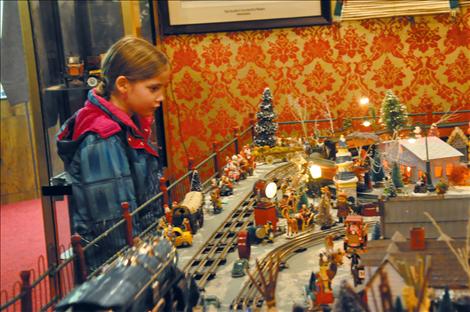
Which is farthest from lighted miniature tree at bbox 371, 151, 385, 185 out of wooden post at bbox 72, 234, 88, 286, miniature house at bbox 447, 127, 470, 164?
wooden post at bbox 72, 234, 88, 286

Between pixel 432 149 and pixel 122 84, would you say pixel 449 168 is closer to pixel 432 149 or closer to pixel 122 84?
pixel 432 149

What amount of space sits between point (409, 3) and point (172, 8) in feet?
6.31

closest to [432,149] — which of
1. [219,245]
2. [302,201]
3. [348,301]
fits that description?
[302,201]

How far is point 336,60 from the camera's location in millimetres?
6371

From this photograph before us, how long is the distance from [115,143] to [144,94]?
10.8 inches

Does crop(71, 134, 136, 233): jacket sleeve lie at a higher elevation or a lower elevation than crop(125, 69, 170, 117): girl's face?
lower

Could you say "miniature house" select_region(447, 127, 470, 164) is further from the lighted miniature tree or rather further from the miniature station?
the lighted miniature tree

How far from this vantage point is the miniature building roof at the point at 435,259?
236cm

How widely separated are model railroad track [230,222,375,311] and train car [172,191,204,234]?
48 cm

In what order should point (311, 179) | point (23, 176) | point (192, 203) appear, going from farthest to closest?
point (23, 176), point (311, 179), point (192, 203)

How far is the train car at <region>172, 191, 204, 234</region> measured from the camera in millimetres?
3637

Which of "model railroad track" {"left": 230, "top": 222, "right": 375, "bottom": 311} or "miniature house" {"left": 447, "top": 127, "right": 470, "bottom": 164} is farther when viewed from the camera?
"miniature house" {"left": 447, "top": 127, "right": 470, "bottom": 164}

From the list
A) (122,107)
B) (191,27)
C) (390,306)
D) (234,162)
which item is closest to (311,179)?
(234,162)

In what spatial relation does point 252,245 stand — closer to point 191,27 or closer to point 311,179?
point 311,179
